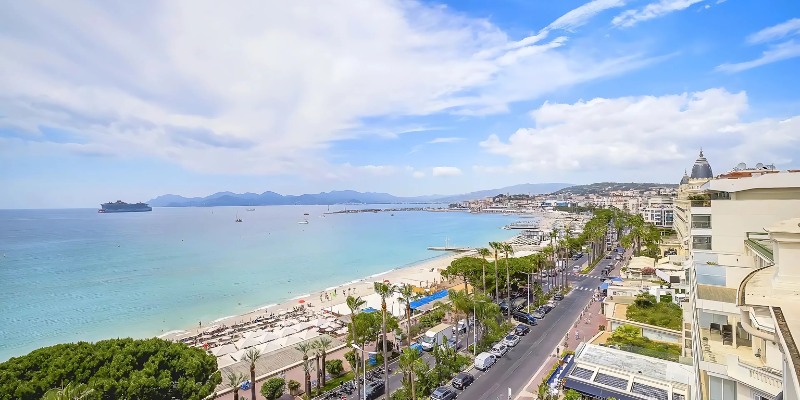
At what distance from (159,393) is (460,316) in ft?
81.7

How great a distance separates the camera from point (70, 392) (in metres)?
16.3

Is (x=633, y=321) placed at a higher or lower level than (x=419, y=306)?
higher

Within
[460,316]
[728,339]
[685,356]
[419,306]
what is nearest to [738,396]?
[728,339]

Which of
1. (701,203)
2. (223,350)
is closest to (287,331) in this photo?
(223,350)

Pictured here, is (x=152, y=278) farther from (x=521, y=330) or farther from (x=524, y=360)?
(x=524, y=360)

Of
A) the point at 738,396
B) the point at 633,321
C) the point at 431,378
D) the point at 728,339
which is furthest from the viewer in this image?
the point at 633,321

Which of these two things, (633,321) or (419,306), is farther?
(419,306)

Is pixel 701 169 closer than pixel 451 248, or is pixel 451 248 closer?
pixel 701 169

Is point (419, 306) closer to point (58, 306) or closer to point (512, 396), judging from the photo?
point (512, 396)

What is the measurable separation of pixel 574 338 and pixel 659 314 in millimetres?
6364

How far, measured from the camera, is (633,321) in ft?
95.5

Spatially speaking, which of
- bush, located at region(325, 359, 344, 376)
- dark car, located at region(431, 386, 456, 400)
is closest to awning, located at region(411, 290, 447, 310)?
bush, located at region(325, 359, 344, 376)

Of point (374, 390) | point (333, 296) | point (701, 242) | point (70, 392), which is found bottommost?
point (333, 296)

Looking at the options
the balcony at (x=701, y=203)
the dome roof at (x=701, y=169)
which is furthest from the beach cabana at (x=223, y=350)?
the dome roof at (x=701, y=169)
